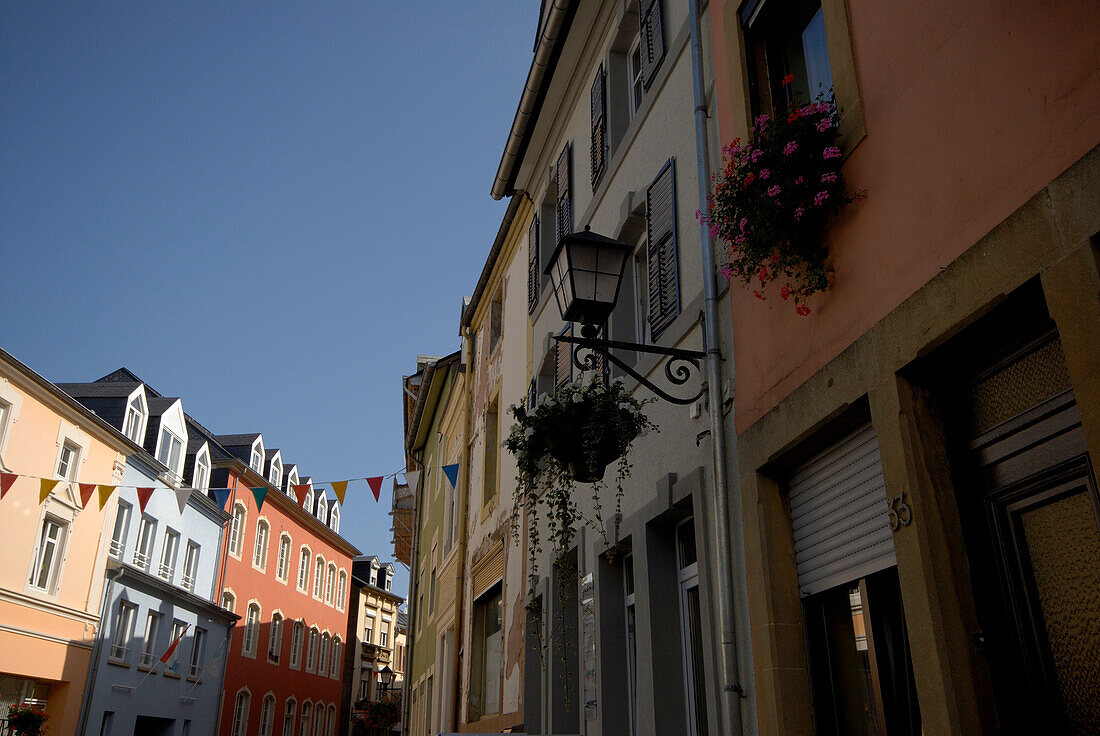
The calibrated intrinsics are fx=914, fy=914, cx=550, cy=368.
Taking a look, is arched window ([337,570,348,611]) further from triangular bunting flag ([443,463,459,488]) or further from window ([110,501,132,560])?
triangular bunting flag ([443,463,459,488])

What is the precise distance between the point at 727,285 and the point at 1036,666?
312 cm

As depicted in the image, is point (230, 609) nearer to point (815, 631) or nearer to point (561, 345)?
point (561, 345)

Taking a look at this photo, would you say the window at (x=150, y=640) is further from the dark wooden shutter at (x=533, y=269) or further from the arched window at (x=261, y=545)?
the dark wooden shutter at (x=533, y=269)

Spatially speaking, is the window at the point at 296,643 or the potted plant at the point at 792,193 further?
the window at the point at 296,643

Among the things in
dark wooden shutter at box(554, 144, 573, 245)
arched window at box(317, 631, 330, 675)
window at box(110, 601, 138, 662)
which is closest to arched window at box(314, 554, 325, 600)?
arched window at box(317, 631, 330, 675)

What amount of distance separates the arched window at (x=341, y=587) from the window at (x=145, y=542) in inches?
754

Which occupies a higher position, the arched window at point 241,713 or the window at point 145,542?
the window at point 145,542

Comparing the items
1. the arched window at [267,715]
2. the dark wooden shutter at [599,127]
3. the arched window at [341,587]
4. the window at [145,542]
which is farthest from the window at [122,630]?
the dark wooden shutter at [599,127]

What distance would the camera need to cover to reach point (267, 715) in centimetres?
3581

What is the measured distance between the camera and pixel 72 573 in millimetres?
22469

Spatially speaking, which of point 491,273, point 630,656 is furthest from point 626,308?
point 491,273

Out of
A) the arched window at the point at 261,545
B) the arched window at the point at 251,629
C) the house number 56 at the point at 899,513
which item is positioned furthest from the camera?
the arched window at the point at 261,545

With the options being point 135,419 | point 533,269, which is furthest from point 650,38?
point 135,419

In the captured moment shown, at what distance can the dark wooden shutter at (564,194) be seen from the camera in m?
10.4
